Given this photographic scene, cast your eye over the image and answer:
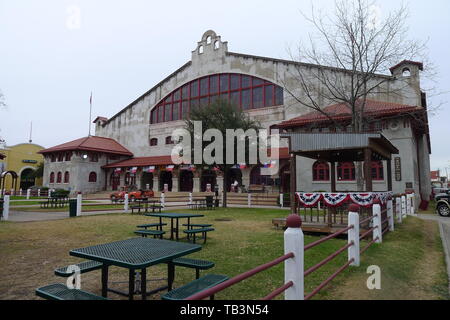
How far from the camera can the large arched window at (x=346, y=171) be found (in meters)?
22.3

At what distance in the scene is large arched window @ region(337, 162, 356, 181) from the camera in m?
22.3

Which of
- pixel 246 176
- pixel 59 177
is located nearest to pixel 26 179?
pixel 59 177

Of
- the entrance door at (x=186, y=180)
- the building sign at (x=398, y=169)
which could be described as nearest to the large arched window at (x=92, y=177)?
the entrance door at (x=186, y=180)

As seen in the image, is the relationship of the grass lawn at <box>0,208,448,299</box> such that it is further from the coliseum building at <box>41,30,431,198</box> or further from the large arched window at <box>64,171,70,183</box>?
the large arched window at <box>64,171,70,183</box>

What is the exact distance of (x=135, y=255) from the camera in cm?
373

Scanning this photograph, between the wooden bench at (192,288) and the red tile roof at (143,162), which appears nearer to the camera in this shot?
the wooden bench at (192,288)

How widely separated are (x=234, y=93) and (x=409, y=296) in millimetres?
31516

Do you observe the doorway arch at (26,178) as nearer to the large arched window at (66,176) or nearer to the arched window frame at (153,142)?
the large arched window at (66,176)

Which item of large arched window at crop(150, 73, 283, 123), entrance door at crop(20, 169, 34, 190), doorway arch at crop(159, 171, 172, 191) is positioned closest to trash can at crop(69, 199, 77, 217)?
large arched window at crop(150, 73, 283, 123)

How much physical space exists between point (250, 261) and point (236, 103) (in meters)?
21.7

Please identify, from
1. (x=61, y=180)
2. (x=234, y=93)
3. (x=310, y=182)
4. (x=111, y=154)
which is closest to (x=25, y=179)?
(x=61, y=180)

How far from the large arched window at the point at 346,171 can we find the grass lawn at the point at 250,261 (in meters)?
11.7

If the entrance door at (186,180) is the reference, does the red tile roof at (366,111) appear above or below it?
above
